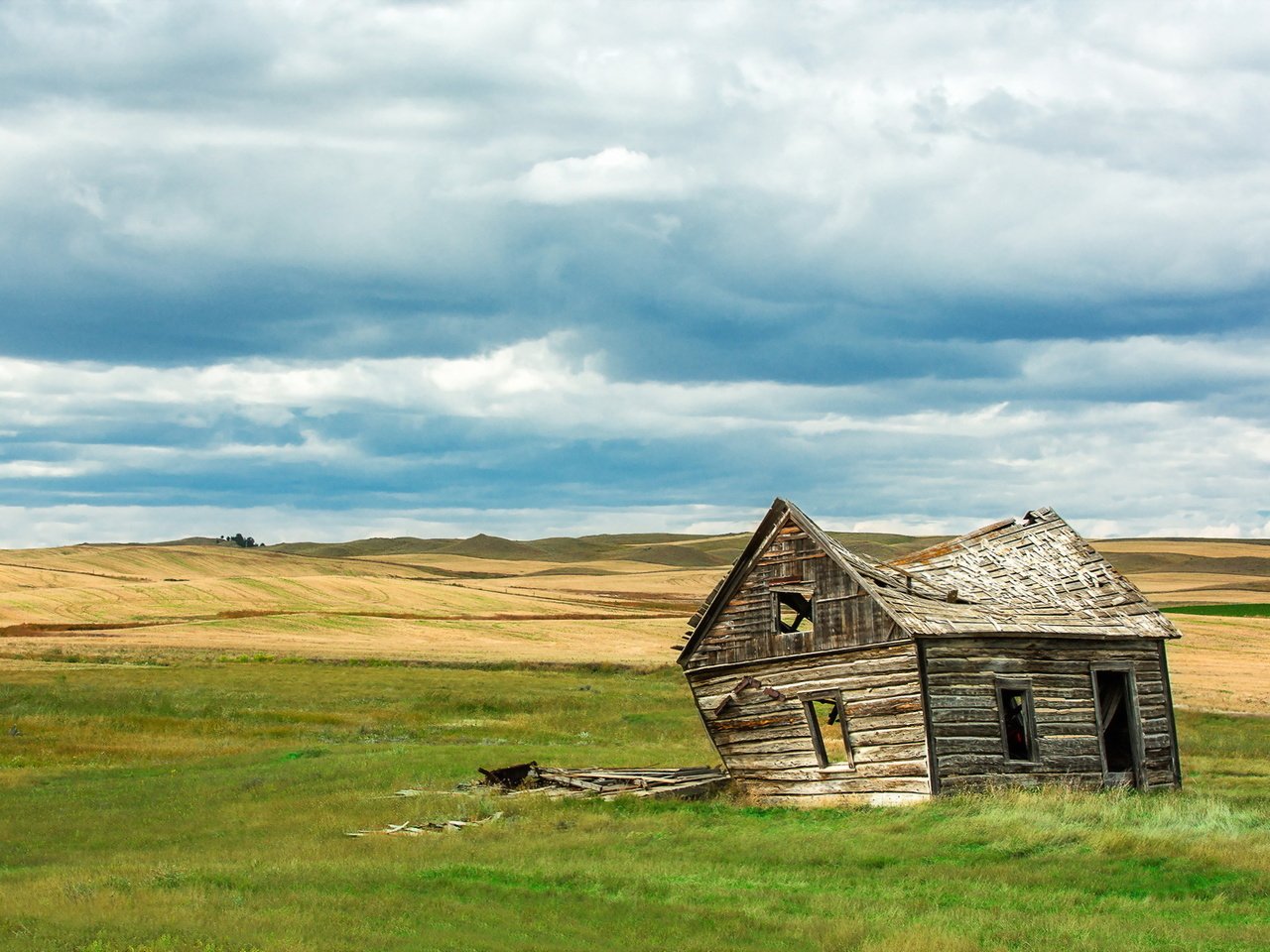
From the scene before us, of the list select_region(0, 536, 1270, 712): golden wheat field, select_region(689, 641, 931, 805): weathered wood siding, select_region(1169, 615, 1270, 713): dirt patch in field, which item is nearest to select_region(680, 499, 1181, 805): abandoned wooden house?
select_region(689, 641, 931, 805): weathered wood siding

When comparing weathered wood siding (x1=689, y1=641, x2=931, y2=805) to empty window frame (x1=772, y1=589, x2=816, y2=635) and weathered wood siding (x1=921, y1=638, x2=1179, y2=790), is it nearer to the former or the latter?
weathered wood siding (x1=921, y1=638, x2=1179, y2=790)

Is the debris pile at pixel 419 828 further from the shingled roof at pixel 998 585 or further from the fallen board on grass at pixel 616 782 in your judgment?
the shingled roof at pixel 998 585

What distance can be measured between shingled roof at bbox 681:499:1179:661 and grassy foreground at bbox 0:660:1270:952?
3616 mm

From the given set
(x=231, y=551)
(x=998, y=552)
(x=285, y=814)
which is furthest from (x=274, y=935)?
(x=231, y=551)

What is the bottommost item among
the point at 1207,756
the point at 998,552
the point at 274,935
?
the point at 1207,756

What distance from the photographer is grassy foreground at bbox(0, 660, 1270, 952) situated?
14.5m

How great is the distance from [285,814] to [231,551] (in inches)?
6701

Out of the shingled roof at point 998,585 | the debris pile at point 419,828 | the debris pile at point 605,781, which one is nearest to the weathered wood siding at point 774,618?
the shingled roof at point 998,585

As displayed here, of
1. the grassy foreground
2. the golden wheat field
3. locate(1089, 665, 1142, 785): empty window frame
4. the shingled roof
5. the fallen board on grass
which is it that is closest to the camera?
the grassy foreground

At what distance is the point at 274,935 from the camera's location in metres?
13.1

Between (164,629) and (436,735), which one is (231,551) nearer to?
(164,629)

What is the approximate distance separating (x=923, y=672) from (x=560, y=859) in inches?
338

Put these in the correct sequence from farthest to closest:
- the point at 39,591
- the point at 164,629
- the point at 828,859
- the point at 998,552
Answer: the point at 39,591
the point at 164,629
the point at 998,552
the point at 828,859

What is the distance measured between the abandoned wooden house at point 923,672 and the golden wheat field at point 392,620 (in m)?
22.1
